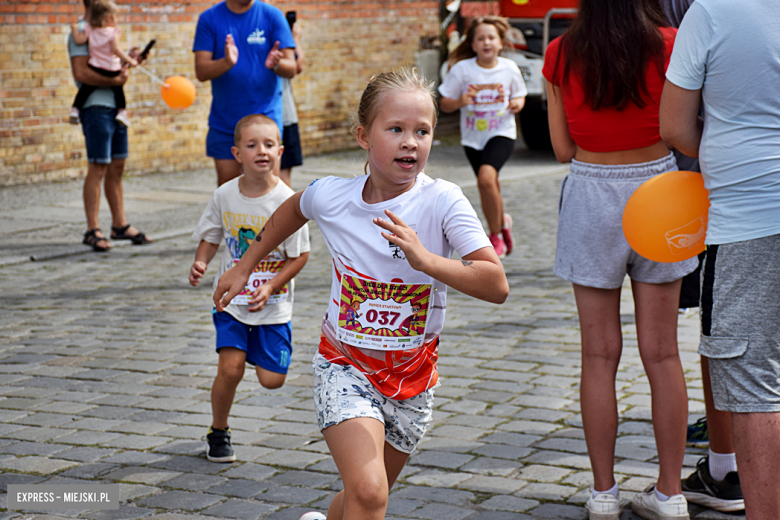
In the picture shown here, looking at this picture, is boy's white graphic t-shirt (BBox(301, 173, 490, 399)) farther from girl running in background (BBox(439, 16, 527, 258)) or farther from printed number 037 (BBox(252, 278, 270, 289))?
girl running in background (BBox(439, 16, 527, 258))

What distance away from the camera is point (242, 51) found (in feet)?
22.7

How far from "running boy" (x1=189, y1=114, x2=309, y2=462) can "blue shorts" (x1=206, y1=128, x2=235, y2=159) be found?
8.36ft

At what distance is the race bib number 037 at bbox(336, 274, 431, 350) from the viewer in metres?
2.88

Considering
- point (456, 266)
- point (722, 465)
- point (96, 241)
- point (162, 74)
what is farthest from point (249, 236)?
point (162, 74)

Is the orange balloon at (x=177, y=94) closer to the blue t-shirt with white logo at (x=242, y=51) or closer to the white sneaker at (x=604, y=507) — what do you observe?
the blue t-shirt with white logo at (x=242, y=51)

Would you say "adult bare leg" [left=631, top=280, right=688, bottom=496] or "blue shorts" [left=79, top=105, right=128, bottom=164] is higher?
"blue shorts" [left=79, top=105, right=128, bottom=164]

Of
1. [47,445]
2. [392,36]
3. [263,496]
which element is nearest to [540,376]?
[263,496]

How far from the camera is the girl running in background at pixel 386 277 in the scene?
109 inches

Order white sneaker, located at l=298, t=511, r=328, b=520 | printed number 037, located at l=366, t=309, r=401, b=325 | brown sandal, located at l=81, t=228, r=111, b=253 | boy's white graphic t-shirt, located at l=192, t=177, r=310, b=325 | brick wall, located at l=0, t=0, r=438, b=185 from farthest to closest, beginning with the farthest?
brick wall, located at l=0, t=0, r=438, b=185 → brown sandal, located at l=81, t=228, r=111, b=253 → boy's white graphic t-shirt, located at l=192, t=177, r=310, b=325 → white sneaker, located at l=298, t=511, r=328, b=520 → printed number 037, located at l=366, t=309, r=401, b=325

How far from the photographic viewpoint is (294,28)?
30.3ft

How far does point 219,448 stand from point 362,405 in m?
1.46

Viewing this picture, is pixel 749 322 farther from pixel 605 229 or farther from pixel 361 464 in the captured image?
pixel 361 464

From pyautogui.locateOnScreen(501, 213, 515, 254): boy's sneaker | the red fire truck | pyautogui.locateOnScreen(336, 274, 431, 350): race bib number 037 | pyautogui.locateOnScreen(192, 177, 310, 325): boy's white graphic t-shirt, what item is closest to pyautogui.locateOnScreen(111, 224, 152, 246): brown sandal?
pyautogui.locateOnScreen(501, 213, 515, 254): boy's sneaker

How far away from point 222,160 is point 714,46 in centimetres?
450
